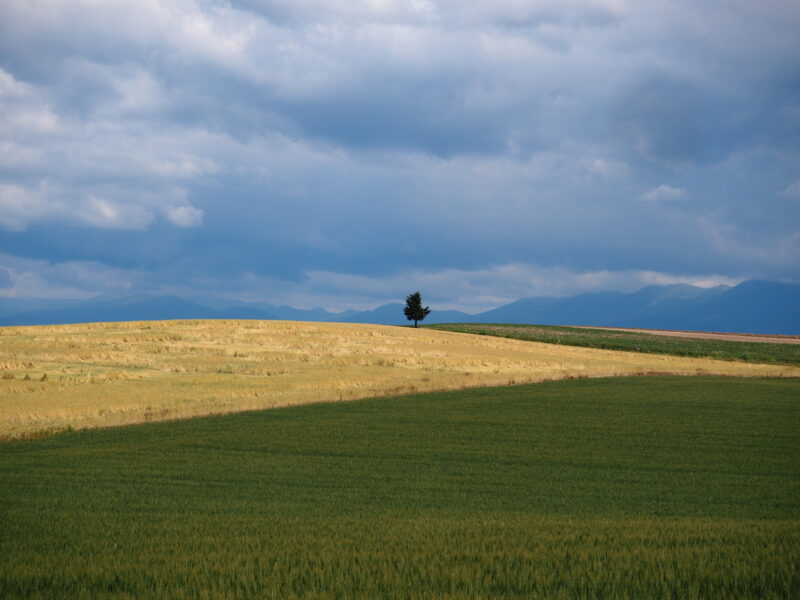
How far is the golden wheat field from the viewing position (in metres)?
29.3

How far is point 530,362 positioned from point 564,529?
129ft

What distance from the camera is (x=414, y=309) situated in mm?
98562

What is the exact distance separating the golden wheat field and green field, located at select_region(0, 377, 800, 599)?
2804 mm

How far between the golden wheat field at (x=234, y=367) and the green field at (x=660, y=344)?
33.2 feet

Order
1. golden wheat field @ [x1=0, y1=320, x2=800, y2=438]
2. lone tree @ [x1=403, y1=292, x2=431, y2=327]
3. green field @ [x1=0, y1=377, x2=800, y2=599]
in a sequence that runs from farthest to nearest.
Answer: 1. lone tree @ [x1=403, y1=292, x2=431, y2=327]
2. golden wheat field @ [x1=0, y1=320, x2=800, y2=438]
3. green field @ [x1=0, y1=377, x2=800, y2=599]

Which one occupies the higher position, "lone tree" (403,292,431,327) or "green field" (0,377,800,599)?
"lone tree" (403,292,431,327)

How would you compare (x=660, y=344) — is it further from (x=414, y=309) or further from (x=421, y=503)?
(x=421, y=503)

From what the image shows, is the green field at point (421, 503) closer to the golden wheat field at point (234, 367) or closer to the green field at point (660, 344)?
the golden wheat field at point (234, 367)

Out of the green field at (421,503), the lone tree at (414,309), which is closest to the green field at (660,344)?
the lone tree at (414,309)

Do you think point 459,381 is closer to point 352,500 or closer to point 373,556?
point 352,500

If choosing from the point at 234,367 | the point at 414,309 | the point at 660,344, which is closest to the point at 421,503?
the point at 234,367

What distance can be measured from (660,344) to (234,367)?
54913 millimetres

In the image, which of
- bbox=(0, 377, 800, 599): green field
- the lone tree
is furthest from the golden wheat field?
the lone tree

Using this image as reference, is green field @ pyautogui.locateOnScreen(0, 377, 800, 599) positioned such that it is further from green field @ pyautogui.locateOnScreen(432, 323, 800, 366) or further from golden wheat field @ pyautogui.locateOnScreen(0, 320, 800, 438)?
green field @ pyautogui.locateOnScreen(432, 323, 800, 366)
